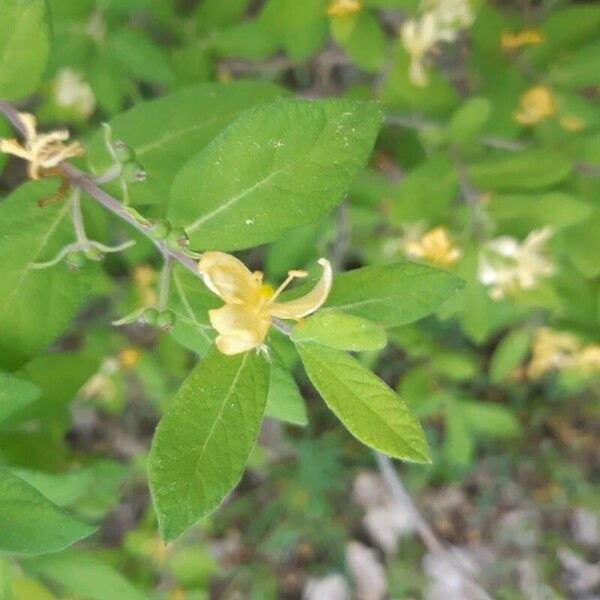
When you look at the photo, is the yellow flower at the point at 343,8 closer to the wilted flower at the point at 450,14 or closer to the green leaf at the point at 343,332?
the wilted flower at the point at 450,14

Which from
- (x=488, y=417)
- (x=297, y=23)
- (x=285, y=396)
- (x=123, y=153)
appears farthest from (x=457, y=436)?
(x=123, y=153)

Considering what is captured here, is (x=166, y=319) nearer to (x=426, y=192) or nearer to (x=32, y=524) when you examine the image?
(x=32, y=524)

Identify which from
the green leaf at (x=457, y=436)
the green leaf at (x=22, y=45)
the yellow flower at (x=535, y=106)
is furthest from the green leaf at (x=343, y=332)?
the green leaf at (x=457, y=436)

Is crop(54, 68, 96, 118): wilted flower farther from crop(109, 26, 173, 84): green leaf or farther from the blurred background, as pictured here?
crop(109, 26, 173, 84): green leaf

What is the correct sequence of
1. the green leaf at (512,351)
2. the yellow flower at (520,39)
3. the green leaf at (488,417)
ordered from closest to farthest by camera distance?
the yellow flower at (520,39) < the green leaf at (512,351) < the green leaf at (488,417)

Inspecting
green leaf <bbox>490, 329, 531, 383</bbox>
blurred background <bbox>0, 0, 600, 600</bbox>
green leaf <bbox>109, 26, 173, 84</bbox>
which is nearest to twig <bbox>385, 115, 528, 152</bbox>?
blurred background <bbox>0, 0, 600, 600</bbox>

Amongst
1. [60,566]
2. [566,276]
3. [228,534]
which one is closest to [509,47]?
[566,276]

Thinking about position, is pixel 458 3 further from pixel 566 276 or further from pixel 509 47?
pixel 566 276
